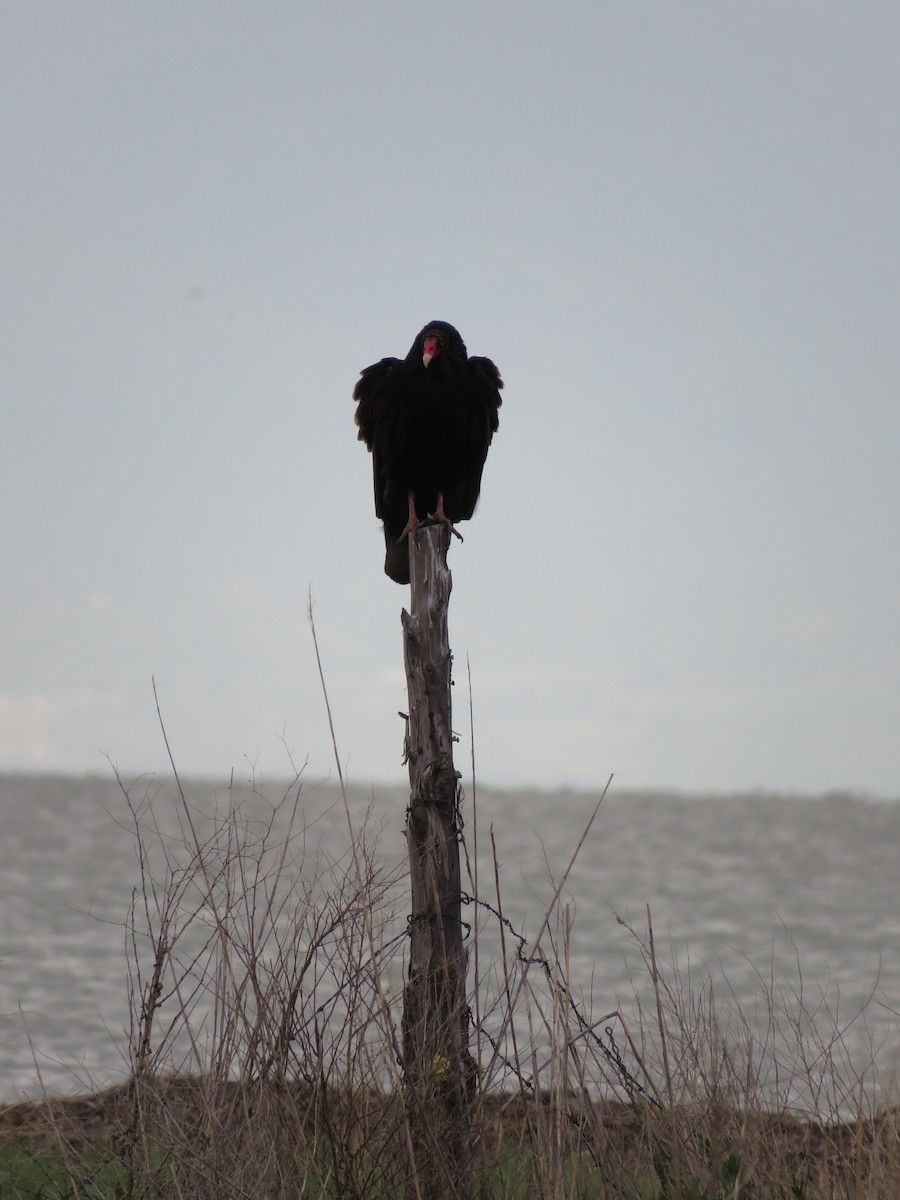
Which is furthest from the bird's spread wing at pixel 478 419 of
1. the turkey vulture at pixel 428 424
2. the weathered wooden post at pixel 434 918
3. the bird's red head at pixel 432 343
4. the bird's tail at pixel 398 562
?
the weathered wooden post at pixel 434 918

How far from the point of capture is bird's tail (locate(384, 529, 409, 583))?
473cm

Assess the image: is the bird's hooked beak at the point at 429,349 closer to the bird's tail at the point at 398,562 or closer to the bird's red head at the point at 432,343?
the bird's red head at the point at 432,343

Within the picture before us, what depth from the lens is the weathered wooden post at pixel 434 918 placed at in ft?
9.42

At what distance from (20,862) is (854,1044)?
744 inches

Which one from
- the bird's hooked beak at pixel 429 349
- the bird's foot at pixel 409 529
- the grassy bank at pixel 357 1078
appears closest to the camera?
the grassy bank at pixel 357 1078

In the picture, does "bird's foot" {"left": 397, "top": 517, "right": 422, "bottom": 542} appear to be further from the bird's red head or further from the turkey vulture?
the bird's red head

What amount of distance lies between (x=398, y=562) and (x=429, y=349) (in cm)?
100

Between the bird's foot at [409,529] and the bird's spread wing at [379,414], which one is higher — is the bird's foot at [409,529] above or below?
below

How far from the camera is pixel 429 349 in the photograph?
201 inches

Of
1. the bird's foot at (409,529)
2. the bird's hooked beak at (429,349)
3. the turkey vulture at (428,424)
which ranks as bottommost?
the bird's foot at (409,529)

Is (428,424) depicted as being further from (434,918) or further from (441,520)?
(434,918)

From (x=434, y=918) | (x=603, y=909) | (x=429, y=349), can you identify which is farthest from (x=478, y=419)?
(x=603, y=909)

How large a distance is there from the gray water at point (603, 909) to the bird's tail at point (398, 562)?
959 millimetres

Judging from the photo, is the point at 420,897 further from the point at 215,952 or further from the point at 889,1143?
the point at 889,1143
